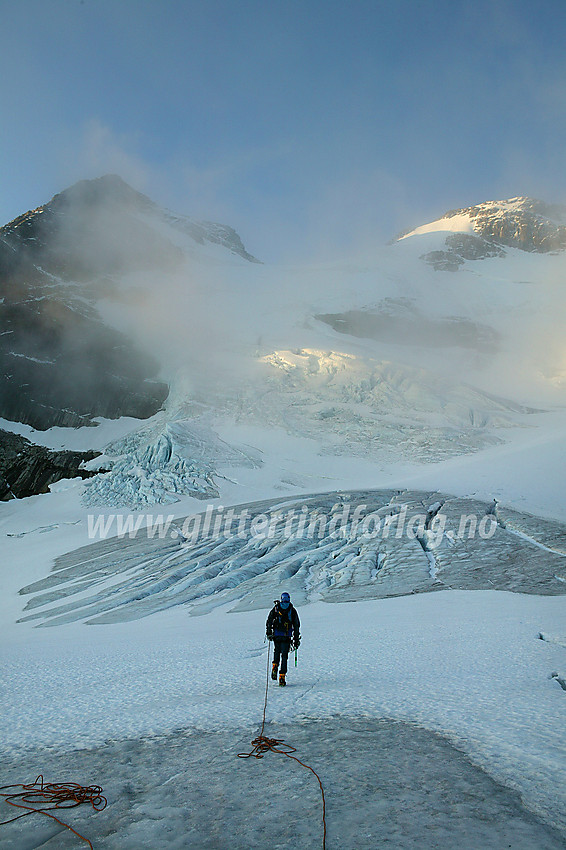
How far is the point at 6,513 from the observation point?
141 ft

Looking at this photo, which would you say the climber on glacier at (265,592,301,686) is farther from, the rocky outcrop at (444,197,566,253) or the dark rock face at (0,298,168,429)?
the rocky outcrop at (444,197,566,253)

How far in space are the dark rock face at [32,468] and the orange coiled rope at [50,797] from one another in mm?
55069

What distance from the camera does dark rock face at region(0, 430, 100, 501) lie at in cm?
5600

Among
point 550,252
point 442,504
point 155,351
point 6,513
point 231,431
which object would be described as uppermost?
point 550,252

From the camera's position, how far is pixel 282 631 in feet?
24.1

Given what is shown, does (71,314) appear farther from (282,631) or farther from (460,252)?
(460,252)

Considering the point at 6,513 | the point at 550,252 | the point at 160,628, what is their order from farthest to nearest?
the point at 550,252 < the point at 6,513 < the point at 160,628

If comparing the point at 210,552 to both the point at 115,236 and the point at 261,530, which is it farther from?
the point at 115,236

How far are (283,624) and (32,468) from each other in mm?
59153

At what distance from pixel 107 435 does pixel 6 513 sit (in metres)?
19.3

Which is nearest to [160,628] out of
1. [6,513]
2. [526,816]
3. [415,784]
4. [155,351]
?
[415,784]

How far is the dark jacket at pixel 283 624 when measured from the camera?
7348mm

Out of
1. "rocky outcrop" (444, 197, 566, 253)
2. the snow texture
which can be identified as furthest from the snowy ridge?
the snow texture

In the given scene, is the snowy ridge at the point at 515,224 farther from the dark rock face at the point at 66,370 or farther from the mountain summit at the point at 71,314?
the dark rock face at the point at 66,370
